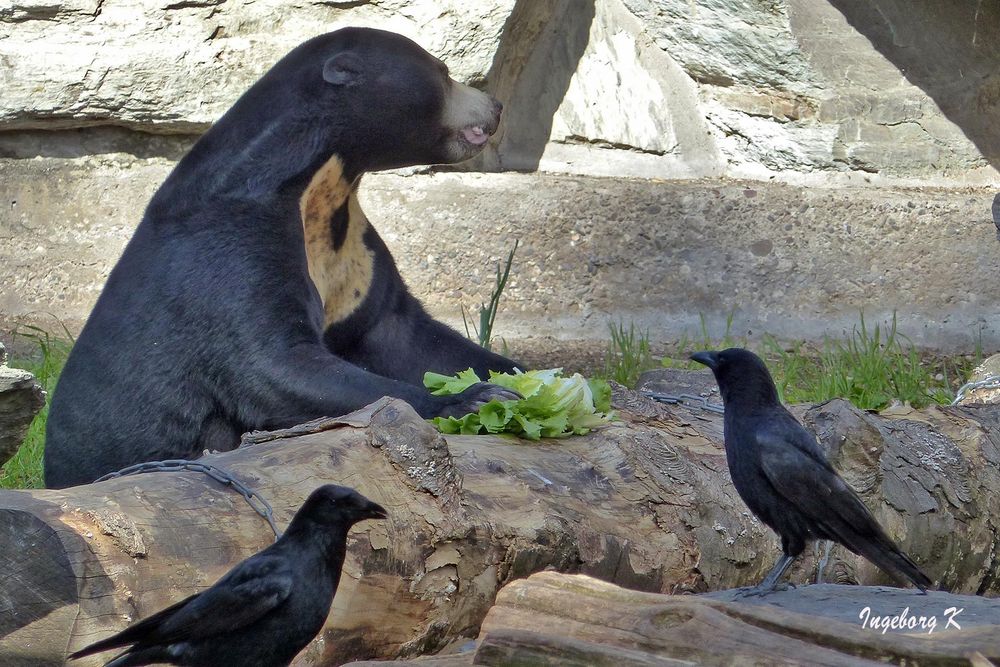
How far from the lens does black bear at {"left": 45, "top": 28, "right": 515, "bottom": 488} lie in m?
3.89

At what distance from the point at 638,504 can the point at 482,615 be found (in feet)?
1.94

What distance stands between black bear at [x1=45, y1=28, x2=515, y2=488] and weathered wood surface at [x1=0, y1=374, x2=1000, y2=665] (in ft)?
1.84

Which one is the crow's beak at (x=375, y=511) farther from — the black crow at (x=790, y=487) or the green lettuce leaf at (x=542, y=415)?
the green lettuce leaf at (x=542, y=415)

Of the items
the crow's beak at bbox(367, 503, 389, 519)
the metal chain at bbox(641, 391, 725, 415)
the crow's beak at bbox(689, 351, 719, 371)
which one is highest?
the crow's beak at bbox(367, 503, 389, 519)

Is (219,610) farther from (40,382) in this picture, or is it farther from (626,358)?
(626,358)

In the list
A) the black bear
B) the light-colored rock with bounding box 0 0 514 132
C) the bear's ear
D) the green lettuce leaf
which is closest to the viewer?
the green lettuce leaf

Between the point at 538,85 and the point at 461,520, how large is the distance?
177 inches

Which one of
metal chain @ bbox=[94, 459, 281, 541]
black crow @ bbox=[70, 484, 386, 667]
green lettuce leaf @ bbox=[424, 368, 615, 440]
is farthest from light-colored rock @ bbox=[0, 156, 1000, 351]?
black crow @ bbox=[70, 484, 386, 667]

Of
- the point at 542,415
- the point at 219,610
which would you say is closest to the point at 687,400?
the point at 542,415

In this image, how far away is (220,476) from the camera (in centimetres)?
279

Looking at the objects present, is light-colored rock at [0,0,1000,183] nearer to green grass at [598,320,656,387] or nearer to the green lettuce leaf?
green grass at [598,320,656,387]

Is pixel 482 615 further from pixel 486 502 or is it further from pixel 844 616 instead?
pixel 844 616

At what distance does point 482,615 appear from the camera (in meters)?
3.09

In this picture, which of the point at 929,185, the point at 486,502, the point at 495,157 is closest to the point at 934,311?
the point at 929,185
